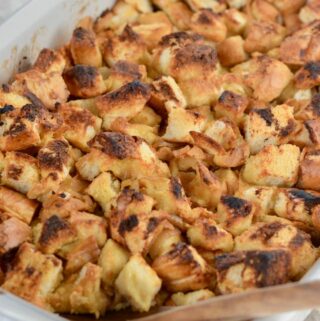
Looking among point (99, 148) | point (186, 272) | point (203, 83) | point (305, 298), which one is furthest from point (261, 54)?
point (305, 298)

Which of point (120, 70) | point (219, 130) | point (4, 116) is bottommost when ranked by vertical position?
point (219, 130)

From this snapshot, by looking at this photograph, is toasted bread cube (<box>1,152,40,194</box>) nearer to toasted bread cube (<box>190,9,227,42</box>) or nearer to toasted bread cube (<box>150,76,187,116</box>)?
toasted bread cube (<box>150,76,187,116</box>)

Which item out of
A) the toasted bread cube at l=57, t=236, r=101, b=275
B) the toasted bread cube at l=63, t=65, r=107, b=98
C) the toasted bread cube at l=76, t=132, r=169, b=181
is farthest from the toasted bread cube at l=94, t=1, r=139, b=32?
the toasted bread cube at l=57, t=236, r=101, b=275

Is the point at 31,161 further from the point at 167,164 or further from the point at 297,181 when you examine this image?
the point at 297,181

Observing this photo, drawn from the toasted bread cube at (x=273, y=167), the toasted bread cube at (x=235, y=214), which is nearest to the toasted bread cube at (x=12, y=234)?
the toasted bread cube at (x=235, y=214)

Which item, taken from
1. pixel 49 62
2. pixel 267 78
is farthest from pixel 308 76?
pixel 49 62

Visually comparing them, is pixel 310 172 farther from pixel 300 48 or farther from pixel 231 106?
pixel 300 48
